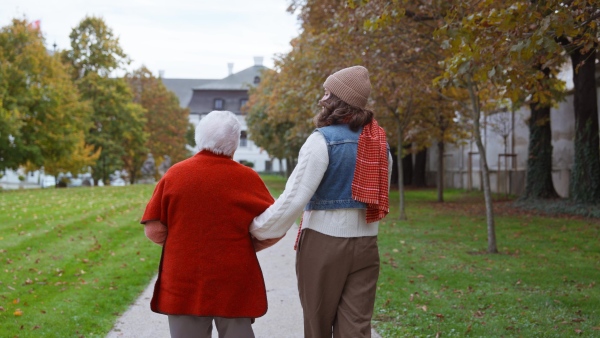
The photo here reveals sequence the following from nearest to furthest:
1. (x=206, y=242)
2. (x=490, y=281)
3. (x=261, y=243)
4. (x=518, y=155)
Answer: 1. (x=206, y=242)
2. (x=261, y=243)
3. (x=490, y=281)
4. (x=518, y=155)

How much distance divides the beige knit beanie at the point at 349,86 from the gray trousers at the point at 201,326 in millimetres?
1272

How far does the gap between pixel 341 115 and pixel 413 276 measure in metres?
5.80

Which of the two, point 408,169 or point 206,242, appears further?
point 408,169

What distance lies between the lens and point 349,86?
4.00 m

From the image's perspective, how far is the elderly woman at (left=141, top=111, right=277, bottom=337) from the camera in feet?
12.7

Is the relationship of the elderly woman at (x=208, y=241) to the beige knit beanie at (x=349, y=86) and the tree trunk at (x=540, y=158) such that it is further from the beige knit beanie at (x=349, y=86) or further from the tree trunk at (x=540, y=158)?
the tree trunk at (x=540, y=158)

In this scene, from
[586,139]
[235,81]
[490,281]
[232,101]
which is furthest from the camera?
[235,81]

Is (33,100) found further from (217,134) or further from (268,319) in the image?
(217,134)

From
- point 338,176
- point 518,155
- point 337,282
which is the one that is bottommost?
point 337,282

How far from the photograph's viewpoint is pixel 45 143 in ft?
114

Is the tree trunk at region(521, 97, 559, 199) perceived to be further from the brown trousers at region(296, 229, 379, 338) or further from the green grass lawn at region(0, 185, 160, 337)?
the brown trousers at region(296, 229, 379, 338)

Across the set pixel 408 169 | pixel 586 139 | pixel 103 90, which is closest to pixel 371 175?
pixel 586 139

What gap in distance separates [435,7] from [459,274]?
380cm

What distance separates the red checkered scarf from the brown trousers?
0.18m
